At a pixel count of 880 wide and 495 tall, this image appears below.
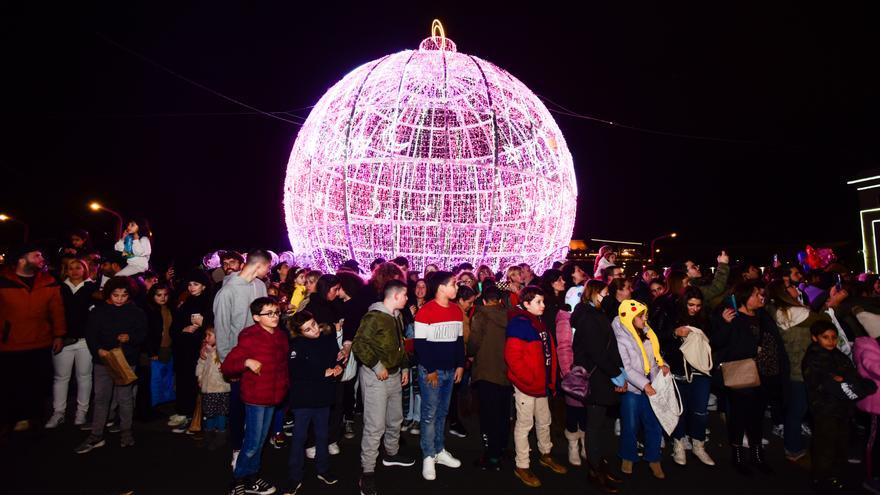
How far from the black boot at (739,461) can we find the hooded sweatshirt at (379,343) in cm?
349

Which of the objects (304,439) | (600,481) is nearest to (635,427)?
(600,481)

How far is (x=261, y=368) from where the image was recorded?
14.1 feet

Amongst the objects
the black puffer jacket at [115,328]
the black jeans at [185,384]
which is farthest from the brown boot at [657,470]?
the black puffer jacket at [115,328]

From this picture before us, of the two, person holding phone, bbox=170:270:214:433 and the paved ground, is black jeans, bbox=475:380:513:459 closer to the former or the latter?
the paved ground

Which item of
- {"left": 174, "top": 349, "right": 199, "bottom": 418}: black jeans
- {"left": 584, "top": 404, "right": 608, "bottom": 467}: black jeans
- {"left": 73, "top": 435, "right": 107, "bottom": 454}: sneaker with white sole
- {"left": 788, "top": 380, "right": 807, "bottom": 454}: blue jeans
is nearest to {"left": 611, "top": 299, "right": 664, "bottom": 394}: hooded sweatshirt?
{"left": 584, "top": 404, "right": 608, "bottom": 467}: black jeans

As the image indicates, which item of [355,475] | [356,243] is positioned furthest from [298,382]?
[356,243]

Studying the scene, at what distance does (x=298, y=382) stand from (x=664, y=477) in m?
3.60

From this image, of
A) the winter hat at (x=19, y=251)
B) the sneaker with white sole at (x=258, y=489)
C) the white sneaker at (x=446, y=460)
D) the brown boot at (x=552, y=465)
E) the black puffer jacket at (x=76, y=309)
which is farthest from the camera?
the black puffer jacket at (x=76, y=309)

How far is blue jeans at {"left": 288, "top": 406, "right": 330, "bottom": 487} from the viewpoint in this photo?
4348 mm

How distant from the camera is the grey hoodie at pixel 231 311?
4.75 meters

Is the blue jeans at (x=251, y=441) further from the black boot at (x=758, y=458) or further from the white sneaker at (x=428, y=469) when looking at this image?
the black boot at (x=758, y=458)

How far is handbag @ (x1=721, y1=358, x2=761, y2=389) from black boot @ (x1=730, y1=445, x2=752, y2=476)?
25.5 inches

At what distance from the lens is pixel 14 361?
18.2 feet

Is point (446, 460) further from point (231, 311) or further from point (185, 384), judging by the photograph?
point (185, 384)
